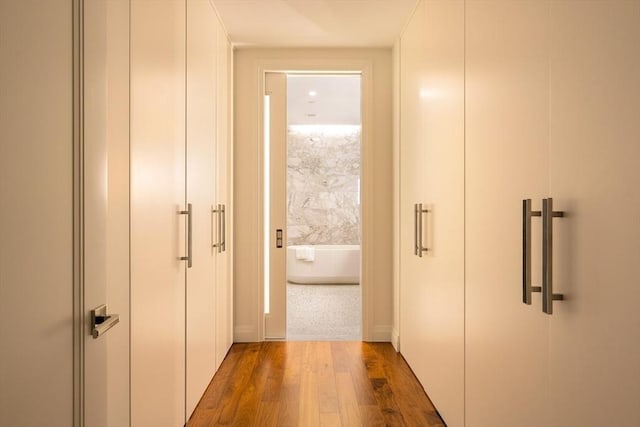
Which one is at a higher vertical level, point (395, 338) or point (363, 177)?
point (363, 177)

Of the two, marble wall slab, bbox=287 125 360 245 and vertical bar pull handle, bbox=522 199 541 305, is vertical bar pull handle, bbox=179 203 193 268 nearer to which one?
vertical bar pull handle, bbox=522 199 541 305

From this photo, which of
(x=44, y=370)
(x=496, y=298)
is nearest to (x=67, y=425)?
(x=44, y=370)

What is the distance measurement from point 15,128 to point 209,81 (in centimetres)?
228

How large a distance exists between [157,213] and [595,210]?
1.63 metres

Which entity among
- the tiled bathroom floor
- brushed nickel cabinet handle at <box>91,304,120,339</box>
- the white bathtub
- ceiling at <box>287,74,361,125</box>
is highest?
ceiling at <box>287,74,361,125</box>

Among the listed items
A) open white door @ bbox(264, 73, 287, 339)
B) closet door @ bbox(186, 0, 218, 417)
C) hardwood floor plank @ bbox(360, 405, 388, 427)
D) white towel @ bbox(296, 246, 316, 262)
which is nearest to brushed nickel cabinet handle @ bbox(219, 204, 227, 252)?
closet door @ bbox(186, 0, 218, 417)

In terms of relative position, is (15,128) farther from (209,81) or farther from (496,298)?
(209,81)

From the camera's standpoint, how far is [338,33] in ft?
11.4

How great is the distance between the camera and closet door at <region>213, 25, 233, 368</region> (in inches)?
124

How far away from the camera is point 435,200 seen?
251 cm

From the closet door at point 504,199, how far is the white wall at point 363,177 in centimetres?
180

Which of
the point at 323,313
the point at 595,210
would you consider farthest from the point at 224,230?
the point at 595,210

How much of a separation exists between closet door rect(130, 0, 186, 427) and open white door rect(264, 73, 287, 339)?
1618mm

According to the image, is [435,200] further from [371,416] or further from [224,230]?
[224,230]
